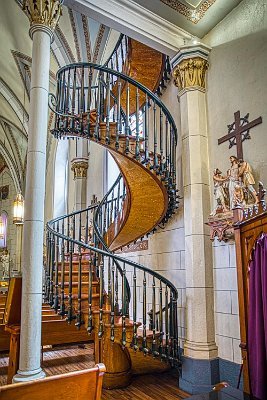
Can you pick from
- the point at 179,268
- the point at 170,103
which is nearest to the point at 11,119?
the point at 170,103

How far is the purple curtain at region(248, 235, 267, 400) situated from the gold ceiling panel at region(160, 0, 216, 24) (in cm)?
313

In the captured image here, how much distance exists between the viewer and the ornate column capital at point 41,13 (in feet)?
11.3

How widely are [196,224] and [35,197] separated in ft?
6.36

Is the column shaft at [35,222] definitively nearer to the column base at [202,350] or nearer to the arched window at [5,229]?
the column base at [202,350]

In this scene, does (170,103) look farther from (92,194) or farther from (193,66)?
(92,194)

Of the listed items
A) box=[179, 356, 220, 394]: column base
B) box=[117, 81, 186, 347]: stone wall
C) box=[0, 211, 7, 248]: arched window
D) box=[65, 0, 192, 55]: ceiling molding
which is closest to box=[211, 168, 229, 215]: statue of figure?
box=[117, 81, 186, 347]: stone wall

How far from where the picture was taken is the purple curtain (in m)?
2.53

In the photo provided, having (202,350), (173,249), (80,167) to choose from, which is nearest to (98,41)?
(80,167)

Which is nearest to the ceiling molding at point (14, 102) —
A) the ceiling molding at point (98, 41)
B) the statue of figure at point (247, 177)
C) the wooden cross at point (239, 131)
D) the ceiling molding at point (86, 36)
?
the ceiling molding at point (86, 36)

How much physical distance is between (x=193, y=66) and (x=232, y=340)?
338cm

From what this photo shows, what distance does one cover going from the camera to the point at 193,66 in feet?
14.4

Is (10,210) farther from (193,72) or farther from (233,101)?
(233,101)

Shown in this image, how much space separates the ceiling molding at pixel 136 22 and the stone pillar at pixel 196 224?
0.29m

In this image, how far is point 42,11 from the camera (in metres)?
3.47
